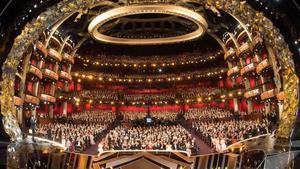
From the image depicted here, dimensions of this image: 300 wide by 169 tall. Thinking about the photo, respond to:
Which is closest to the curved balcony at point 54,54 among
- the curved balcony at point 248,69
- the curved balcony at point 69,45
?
the curved balcony at point 69,45

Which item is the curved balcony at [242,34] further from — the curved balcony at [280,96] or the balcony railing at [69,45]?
the balcony railing at [69,45]

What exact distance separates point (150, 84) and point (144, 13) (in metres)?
5.28

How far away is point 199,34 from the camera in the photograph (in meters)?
17.3

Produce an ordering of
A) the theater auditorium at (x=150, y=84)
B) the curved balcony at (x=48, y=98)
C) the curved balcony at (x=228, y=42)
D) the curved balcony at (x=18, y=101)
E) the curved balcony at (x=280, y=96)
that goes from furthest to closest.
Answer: the curved balcony at (x=228, y=42) → the curved balcony at (x=48, y=98) → the curved balcony at (x=18, y=101) → the curved balcony at (x=280, y=96) → the theater auditorium at (x=150, y=84)

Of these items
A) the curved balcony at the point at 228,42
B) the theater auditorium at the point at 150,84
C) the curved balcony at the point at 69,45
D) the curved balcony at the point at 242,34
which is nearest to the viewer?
the theater auditorium at the point at 150,84

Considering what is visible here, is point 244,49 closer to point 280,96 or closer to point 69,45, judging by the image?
point 280,96

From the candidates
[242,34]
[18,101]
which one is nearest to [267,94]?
[242,34]

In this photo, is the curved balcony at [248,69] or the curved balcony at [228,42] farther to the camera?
the curved balcony at [228,42]

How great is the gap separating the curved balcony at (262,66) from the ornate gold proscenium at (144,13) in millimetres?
4524

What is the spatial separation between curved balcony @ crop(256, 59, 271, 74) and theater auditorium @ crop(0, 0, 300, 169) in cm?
7

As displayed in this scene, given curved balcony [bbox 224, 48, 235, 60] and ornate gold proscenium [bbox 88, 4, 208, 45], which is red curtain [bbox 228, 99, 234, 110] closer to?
curved balcony [bbox 224, 48, 235, 60]

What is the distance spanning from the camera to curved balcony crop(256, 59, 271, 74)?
33.8ft

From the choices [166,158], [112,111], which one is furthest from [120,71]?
[166,158]

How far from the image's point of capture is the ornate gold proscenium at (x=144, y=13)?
44.3 ft
